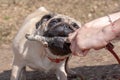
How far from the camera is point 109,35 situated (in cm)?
262

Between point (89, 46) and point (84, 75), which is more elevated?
point (89, 46)

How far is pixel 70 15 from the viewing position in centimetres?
938

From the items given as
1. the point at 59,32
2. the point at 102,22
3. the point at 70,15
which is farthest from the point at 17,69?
the point at 70,15

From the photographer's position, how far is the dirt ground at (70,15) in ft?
19.6

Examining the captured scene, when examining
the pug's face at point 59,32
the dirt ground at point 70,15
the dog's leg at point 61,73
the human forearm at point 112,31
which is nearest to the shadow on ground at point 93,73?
the dirt ground at point 70,15

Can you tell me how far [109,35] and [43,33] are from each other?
176cm

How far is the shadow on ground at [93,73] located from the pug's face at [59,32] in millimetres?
1267

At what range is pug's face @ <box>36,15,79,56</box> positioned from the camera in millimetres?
4000

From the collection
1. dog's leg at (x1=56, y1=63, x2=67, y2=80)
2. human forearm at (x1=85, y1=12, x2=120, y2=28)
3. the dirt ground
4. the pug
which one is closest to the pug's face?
the pug

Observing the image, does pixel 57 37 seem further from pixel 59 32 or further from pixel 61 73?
pixel 61 73

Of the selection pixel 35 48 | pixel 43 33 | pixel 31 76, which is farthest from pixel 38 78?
pixel 43 33

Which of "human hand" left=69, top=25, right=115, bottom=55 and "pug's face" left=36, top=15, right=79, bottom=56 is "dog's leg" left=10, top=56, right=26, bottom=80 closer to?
"pug's face" left=36, top=15, right=79, bottom=56

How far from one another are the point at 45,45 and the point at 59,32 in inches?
9.1

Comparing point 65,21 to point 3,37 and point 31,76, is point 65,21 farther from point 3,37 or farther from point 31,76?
point 3,37
